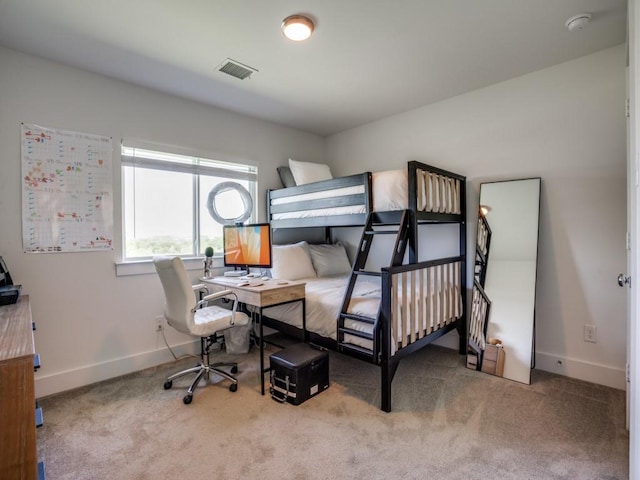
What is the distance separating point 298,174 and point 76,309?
7.92 ft

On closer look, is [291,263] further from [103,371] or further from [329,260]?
[103,371]

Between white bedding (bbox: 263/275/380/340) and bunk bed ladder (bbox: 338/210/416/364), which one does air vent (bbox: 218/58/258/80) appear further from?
white bedding (bbox: 263/275/380/340)

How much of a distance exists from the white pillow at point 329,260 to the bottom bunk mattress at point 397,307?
23.9 inches

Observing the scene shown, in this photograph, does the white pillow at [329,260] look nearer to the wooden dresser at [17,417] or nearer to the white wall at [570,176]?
the white wall at [570,176]

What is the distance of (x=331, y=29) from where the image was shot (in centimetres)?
202

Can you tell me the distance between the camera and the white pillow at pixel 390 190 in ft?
7.68

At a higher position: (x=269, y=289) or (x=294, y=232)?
(x=294, y=232)

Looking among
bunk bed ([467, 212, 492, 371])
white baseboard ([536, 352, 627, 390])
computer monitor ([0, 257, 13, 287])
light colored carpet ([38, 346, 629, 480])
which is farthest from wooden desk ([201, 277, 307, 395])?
white baseboard ([536, 352, 627, 390])

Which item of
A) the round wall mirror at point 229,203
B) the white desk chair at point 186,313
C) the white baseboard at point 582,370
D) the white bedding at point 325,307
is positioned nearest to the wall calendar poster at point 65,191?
the white desk chair at point 186,313

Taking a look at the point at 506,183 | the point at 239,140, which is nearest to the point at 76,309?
the point at 239,140

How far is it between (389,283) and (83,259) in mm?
2387

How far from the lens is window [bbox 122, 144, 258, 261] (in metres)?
2.76

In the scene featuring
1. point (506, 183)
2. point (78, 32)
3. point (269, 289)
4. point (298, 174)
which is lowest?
point (269, 289)

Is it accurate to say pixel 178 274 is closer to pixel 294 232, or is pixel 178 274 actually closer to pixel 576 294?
pixel 294 232
